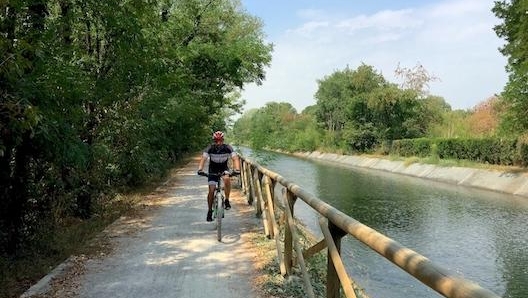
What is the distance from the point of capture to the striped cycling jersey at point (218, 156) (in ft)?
31.7

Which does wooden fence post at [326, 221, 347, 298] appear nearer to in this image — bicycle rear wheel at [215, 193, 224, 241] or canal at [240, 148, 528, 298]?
bicycle rear wheel at [215, 193, 224, 241]

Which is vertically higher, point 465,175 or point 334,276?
point 334,276

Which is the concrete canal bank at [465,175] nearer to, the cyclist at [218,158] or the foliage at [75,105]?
the foliage at [75,105]

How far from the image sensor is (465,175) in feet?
103

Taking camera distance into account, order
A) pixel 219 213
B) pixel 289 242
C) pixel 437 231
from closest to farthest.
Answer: pixel 289 242, pixel 219 213, pixel 437 231

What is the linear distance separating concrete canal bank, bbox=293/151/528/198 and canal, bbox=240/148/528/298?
102 cm

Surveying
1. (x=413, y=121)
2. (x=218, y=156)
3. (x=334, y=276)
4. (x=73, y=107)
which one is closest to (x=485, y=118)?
(x=413, y=121)

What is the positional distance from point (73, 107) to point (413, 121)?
173 feet

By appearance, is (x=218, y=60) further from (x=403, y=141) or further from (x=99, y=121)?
(x=403, y=141)

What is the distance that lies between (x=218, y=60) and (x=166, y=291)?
62.5 feet

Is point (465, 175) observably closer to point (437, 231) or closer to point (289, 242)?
point (437, 231)

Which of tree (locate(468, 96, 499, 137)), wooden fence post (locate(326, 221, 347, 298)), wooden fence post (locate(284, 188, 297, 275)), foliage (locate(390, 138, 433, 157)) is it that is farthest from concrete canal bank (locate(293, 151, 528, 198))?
wooden fence post (locate(326, 221, 347, 298))

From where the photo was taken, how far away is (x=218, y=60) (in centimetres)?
2409

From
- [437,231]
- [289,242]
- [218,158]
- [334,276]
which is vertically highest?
[218,158]
